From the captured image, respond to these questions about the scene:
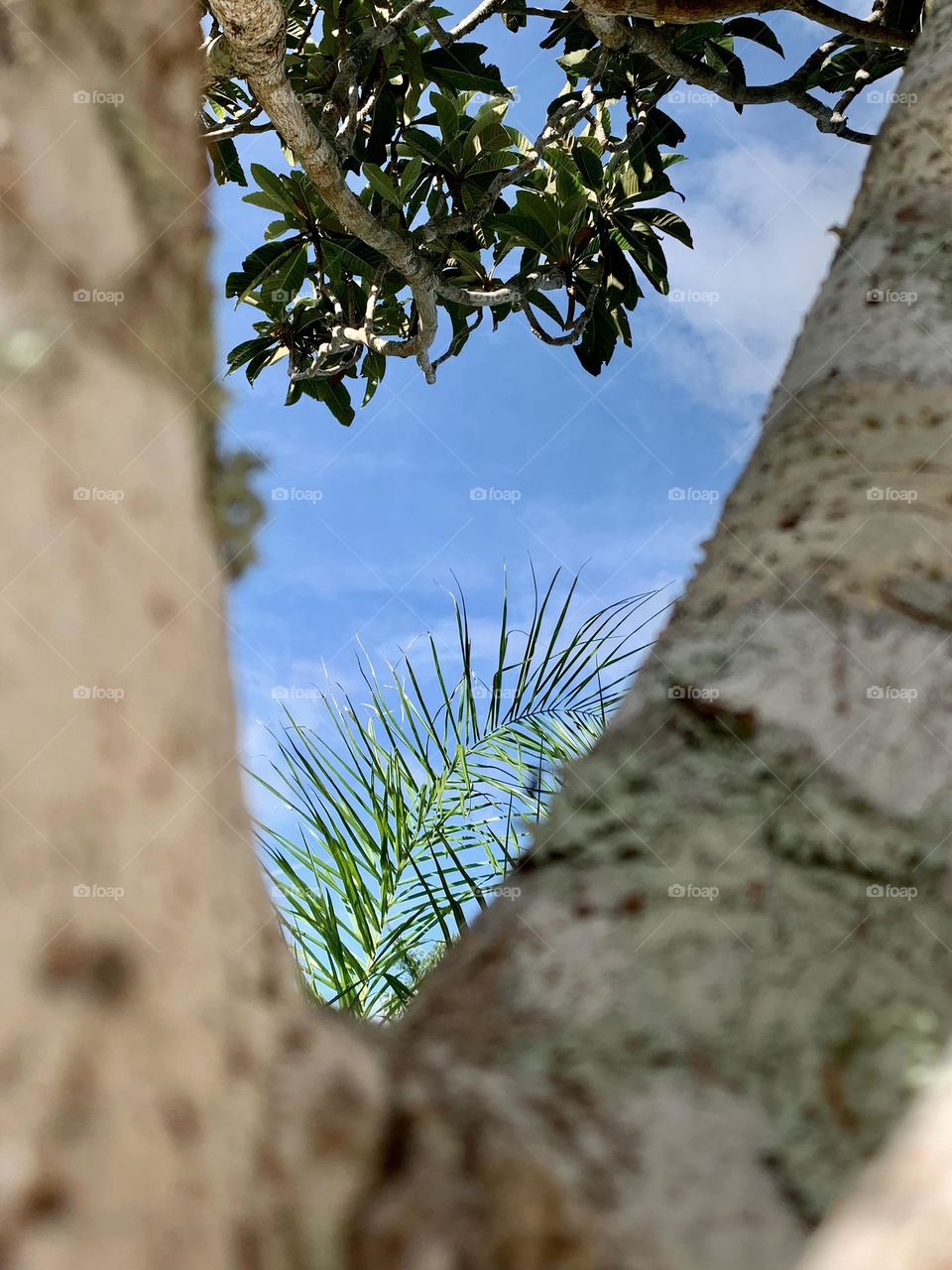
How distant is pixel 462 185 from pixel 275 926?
3.37 metres

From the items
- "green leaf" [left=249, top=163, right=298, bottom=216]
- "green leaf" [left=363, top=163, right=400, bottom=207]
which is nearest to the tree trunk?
"green leaf" [left=363, top=163, right=400, bottom=207]

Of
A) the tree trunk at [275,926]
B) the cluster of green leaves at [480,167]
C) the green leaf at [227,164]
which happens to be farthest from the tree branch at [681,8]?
the tree trunk at [275,926]

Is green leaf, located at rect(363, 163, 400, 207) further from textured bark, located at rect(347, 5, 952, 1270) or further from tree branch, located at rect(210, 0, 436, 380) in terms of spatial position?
textured bark, located at rect(347, 5, 952, 1270)

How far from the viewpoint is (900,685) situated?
615 mm

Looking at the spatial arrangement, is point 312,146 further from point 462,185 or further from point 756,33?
point 756,33

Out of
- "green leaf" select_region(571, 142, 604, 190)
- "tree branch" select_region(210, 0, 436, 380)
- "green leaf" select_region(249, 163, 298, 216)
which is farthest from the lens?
"green leaf" select_region(571, 142, 604, 190)

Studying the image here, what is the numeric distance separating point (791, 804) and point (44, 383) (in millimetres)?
456

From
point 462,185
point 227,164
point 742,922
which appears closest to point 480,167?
point 462,185

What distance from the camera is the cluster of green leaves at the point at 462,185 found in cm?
325

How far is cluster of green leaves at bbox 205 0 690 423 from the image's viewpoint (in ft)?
10.7

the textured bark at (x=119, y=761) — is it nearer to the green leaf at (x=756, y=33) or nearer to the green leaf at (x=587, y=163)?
the green leaf at (x=587, y=163)

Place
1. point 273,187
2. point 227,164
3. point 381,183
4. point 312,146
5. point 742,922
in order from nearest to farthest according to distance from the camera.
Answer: point 742,922
point 312,146
point 381,183
point 273,187
point 227,164

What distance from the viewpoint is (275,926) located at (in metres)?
0.48

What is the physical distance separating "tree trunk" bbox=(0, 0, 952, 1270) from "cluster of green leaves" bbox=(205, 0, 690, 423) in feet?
9.53
